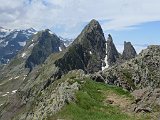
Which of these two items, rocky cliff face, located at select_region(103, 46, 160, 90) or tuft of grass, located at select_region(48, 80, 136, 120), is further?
rocky cliff face, located at select_region(103, 46, 160, 90)

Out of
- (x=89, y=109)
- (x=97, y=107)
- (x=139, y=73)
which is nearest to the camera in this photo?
(x=89, y=109)

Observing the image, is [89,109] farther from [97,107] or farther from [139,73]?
[139,73]

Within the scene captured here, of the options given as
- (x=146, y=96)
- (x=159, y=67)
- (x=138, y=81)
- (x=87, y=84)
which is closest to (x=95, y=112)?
(x=146, y=96)

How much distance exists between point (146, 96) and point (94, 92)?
32.7ft

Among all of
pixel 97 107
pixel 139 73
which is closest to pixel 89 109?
pixel 97 107

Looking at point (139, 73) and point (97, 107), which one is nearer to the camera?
point (97, 107)

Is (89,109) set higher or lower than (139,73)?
lower

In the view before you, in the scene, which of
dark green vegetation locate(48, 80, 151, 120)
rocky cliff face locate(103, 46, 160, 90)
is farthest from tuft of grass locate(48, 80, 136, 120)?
rocky cliff face locate(103, 46, 160, 90)

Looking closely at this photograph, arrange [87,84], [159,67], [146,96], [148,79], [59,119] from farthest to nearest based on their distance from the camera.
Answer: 1. [159,67]
2. [148,79]
3. [87,84]
4. [146,96]
5. [59,119]

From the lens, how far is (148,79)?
91.7 meters

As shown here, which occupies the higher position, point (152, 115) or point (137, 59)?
point (137, 59)

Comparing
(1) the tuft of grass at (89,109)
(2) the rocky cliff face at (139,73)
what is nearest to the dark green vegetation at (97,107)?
(1) the tuft of grass at (89,109)

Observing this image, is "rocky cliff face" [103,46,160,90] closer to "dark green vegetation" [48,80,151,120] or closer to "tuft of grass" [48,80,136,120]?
"dark green vegetation" [48,80,151,120]

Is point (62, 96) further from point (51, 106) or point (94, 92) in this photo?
point (94, 92)
